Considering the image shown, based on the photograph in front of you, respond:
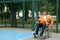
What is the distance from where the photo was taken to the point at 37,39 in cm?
1072

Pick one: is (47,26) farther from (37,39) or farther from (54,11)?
(54,11)

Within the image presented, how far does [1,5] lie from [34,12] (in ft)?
11.6

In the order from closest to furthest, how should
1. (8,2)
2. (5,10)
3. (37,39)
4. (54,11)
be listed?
(37,39) < (54,11) < (8,2) < (5,10)

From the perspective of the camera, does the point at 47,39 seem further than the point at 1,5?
No

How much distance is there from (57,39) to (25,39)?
1.57 meters

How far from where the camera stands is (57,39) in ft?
35.3

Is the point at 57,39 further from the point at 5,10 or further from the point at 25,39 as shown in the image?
the point at 5,10

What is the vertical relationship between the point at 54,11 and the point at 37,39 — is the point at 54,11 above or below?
above

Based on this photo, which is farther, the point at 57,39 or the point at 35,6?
the point at 35,6

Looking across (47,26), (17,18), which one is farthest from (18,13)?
(47,26)

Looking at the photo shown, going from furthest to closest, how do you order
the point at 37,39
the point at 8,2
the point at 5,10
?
the point at 5,10 → the point at 8,2 → the point at 37,39

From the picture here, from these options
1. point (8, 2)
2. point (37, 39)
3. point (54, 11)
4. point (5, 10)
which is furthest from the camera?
point (5, 10)

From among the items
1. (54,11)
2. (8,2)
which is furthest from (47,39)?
(8,2)

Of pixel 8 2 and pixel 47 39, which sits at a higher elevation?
pixel 8 2
